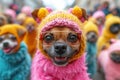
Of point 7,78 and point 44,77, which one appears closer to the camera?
point 44,77

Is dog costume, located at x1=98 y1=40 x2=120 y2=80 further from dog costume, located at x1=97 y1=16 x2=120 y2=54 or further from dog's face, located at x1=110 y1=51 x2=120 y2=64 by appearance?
dog costume, located at x1=97 y1=16 x2=120 y2=54

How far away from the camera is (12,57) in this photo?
2646 millimetres

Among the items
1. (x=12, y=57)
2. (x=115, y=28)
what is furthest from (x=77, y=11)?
(x=115, y=28)

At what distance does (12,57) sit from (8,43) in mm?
110

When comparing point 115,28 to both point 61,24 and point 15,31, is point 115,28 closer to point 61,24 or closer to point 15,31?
point 15,31

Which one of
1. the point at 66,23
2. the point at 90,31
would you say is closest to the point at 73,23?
the point at 66,23

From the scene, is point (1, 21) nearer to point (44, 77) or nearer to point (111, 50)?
point (111, 50)

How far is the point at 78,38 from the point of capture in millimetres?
1977

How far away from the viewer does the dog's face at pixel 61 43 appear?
1.92 m

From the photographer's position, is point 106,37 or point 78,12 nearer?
point 78,12

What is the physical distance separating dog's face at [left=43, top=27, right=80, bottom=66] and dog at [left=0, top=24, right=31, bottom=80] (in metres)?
0.73

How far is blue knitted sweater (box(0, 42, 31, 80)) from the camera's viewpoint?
8.59ft

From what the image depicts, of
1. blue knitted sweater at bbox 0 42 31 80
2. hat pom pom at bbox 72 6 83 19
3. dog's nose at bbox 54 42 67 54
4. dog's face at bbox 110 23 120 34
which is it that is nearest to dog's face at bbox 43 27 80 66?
dog's nose at bbox 54 42 67 54

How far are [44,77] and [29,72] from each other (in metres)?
0.67
